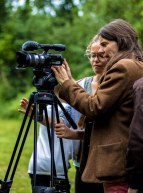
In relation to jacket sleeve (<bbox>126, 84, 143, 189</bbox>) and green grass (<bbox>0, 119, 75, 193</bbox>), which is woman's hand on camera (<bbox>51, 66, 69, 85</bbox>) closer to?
jacket sleeve (<bbox>126, 84, 143, 189</bbox>)

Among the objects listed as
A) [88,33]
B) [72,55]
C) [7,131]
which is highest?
[88,33]

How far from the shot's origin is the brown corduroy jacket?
1.81 meters

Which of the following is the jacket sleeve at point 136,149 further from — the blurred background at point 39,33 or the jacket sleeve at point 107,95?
the blurred background at point 39,33

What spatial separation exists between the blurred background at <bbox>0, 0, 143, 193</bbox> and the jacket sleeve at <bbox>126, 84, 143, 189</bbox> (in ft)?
26.5

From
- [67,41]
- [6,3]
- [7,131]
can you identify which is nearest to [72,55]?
[67,41]

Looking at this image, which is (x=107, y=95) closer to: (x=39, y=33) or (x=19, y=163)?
(x=19, y=163)

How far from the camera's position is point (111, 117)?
1.87 metres

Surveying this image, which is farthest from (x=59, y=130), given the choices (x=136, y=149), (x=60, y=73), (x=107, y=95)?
(x=136, y=149)

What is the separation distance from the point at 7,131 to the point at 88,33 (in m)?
6.97

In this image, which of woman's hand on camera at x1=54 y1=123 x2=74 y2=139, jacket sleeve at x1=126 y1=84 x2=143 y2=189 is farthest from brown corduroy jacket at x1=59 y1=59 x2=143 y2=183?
woman's hand on camera at x1=54 y1=123 x2=74 y2=139

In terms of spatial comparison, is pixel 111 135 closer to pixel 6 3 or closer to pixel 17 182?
pixel 17 182

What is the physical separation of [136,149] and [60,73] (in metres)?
0.76

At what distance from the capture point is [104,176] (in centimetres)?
181

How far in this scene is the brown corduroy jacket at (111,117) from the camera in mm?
1809
